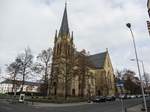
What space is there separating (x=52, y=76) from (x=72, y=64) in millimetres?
6065

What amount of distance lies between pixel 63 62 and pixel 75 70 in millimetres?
3824

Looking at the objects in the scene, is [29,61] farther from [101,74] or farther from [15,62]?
[101,74]

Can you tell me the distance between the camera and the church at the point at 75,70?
167 ft

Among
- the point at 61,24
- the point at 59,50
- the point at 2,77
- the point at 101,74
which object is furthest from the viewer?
the point at 101,74

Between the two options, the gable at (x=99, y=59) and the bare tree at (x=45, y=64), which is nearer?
the bare tree at (x=45, y=64)

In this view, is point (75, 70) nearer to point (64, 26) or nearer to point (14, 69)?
point (14, 69)

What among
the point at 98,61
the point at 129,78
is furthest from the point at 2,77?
the point at 129,78

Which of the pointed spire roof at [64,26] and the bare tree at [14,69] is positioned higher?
the pointed spire roof at [64,26]

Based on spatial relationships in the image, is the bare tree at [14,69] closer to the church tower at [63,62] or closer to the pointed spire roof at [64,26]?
the church tower at [63,62]

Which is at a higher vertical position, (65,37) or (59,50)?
(65,37)

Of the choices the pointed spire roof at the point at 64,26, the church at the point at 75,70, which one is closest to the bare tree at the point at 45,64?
the church at the point at 75,70

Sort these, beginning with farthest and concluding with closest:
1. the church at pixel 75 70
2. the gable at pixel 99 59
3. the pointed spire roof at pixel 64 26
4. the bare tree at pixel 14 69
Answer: the gable at pixel 99 59, the pointed spire roof at pixel 64 26, the bare tree at pixel 14 69, the church at pixel 75 70

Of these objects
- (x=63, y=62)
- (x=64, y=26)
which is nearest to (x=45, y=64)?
(x=63, y=62)

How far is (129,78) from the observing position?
89.2 metres
